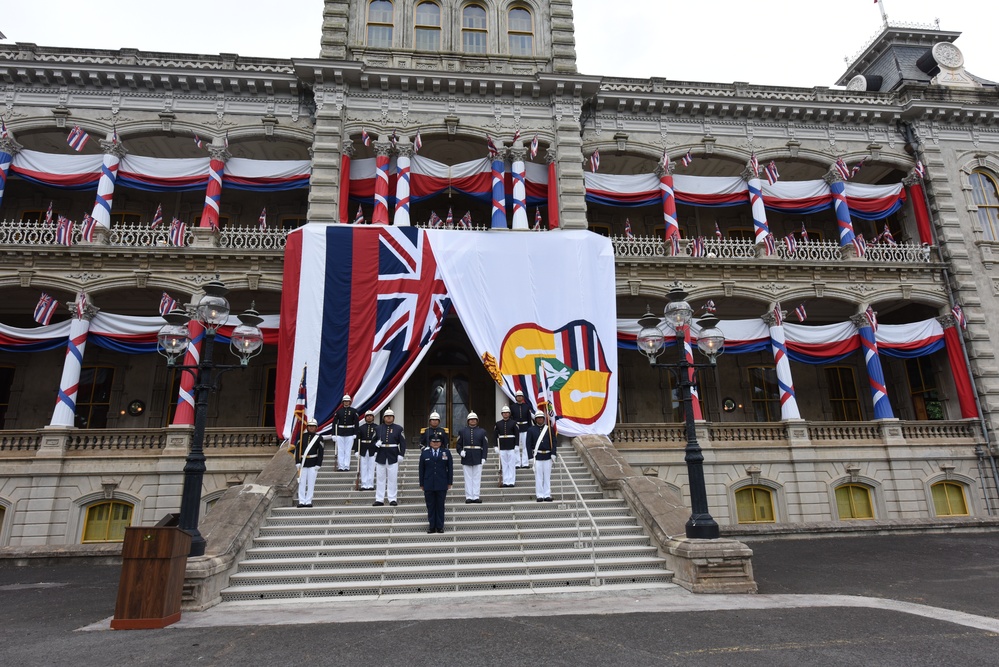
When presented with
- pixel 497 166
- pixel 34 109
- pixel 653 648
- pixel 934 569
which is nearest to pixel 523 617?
pixel 653 648

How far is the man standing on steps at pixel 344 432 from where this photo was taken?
504 inches

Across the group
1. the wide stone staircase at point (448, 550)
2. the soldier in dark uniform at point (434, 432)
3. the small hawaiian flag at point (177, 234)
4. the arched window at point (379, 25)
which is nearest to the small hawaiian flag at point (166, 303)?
the small hawaiian flag at point (177, 234)

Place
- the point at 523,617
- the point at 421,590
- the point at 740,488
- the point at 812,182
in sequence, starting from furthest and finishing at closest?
the point at 812,182, the point at 740,488, the point at 421,590, the point at 523,617

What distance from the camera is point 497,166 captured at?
18609mm

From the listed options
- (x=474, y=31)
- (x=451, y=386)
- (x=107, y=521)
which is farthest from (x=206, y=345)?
(x=474, y=31)

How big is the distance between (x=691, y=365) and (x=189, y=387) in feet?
45.1

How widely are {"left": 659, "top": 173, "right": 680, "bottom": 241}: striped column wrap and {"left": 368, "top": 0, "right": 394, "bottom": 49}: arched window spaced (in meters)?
10.7

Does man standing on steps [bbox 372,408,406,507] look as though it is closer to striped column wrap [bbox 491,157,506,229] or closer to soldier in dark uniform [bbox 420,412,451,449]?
soldier in dark uniform [bbox 420,412,451,449]

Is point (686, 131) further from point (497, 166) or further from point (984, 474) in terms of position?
point (984, 474)

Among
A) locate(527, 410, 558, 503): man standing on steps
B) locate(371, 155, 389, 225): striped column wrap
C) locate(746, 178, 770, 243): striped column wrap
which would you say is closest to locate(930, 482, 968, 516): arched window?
locate(746, 178, 770, 243): striped column wrap

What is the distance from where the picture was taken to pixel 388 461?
11.1 metres

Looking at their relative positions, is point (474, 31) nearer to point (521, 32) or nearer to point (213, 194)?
point (521, 32)

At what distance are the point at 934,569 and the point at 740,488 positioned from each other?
268 inches

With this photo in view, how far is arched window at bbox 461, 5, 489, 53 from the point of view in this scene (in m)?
20.6
